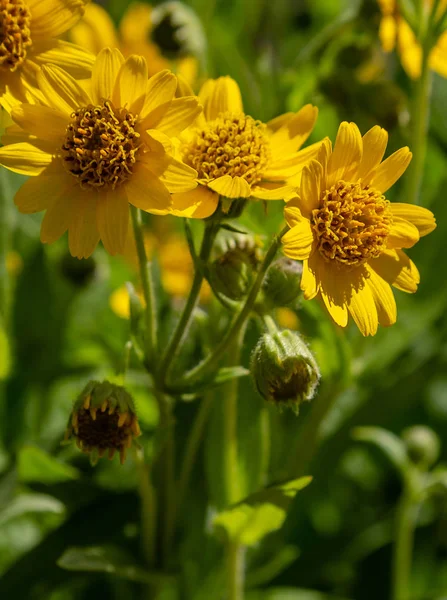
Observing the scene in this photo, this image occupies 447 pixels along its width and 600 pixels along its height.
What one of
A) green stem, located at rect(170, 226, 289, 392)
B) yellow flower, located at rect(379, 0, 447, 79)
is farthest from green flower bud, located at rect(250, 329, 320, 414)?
yellow flower, located at rect(379, 0, 447, 79)

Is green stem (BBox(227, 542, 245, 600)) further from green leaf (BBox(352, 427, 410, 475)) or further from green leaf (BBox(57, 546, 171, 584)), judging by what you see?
green leaf (BBox(352, 427, 410, 475))

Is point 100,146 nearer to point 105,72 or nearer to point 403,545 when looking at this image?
point 105,72

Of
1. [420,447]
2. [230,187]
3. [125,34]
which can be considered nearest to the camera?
[230,187]

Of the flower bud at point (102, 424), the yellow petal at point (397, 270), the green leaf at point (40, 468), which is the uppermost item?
the yellow petal at point (397, 270)

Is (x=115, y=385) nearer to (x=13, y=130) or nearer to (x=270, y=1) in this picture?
(x=13, y=130)

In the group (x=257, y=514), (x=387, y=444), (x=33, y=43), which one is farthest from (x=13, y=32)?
(x=387, y=444)

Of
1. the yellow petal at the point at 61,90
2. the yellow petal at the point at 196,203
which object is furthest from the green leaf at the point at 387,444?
the yellow petal at the point at 61,90

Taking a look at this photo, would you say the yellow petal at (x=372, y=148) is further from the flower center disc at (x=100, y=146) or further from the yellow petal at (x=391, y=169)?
the flower center disc at (x=100, y=146)
